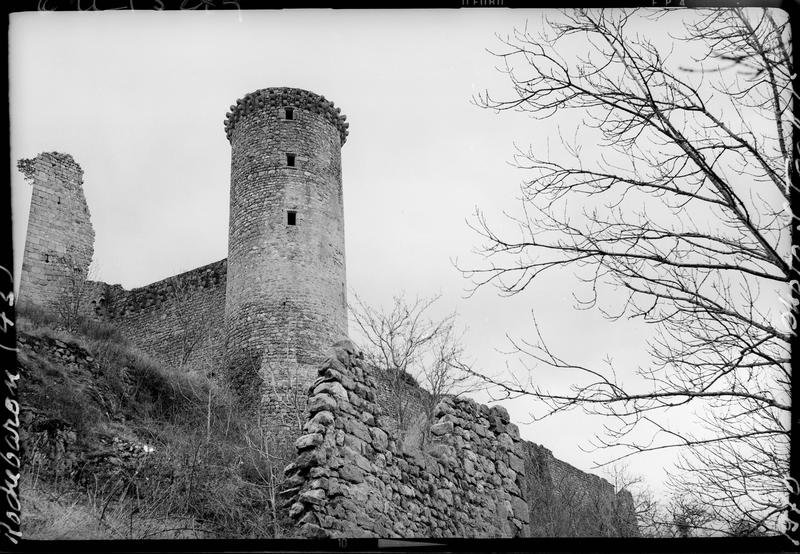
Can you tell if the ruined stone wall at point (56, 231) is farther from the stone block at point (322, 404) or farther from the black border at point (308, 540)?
the black border at point (308, 540)

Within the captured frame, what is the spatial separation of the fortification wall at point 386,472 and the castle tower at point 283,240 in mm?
9939

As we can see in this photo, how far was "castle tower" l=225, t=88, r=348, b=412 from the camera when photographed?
19422mm

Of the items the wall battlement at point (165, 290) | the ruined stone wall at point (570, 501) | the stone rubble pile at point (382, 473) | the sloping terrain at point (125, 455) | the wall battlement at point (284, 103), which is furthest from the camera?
the wall battlement at point (165, 290)

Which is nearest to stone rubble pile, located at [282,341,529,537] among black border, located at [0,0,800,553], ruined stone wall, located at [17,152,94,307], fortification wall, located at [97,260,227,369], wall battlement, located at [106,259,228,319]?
black border, located at [0,0,800,553]

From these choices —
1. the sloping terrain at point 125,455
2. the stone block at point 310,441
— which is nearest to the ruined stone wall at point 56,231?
the sloping terrain at point 125,455

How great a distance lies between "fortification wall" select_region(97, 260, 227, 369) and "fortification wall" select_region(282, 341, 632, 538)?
12783mm

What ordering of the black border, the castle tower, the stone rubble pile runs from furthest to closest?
the castle tower
the stone rubble pile
the black border

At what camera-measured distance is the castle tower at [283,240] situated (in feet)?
63.7

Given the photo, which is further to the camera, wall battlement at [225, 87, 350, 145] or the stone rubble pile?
wall battlement at [225, 87, 350, 145]

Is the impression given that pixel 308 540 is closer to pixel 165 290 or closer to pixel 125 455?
pixel 125 455

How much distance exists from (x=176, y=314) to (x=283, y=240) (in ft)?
17.6

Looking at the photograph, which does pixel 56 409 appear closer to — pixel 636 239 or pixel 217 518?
pixel 217 518

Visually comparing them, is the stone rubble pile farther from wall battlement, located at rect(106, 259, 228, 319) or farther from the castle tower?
wall battlement, located at rect(106, 259, 228, 319)

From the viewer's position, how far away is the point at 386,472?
7133mm
